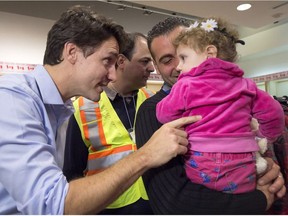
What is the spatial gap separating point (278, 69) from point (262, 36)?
91 cm

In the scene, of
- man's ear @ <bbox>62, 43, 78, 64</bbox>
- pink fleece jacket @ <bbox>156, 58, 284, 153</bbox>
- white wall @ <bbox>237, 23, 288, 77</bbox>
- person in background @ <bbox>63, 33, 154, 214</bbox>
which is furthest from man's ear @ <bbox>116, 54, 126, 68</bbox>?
white wall @ <bbox>237, 23, 288, 77</bbox>

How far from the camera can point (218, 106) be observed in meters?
0.95

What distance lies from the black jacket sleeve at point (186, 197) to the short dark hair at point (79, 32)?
0.76 metres

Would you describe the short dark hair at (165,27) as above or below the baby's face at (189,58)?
→ above

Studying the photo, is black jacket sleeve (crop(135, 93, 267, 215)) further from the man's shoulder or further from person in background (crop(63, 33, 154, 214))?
person in background (crop(63, 33, 154, 214))

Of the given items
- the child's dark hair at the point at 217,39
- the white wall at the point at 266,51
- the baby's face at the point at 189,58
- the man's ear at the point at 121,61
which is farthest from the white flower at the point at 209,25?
the white wall at the point at 266,51

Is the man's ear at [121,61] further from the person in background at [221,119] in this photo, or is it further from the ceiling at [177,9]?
the ceiling at [177,9]

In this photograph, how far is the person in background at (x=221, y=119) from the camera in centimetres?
92

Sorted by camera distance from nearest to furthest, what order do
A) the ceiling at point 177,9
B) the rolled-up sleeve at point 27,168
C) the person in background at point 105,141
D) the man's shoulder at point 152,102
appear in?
the rolled-up sleeve at point 27,168 < the man's shoulder at point 152,102 < the person in background at point 105,141 < the ceiling at point 177,9

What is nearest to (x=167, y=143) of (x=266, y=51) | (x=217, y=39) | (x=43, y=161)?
(x=43, y=161)

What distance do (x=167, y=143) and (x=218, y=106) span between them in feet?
0.75

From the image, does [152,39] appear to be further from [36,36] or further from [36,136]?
[36,36]

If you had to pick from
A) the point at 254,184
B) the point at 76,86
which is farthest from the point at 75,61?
the point at 254,184

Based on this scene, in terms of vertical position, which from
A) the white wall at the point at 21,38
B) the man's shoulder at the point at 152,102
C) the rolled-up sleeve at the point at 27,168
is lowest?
the rolled-up sleeve at the point at 27,168
